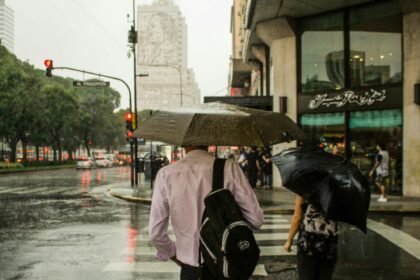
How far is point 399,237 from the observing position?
993 cm

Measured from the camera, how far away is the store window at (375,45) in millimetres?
18625

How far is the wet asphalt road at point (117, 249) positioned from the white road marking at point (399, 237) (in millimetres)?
90

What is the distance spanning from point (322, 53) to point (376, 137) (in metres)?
4.28

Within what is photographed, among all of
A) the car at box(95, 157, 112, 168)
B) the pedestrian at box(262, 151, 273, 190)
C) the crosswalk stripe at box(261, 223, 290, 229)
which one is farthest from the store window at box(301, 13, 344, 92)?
the car at box(95, 157, 112, 168)

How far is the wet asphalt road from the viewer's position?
285 inches

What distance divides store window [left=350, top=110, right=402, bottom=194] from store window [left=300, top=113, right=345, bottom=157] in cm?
52

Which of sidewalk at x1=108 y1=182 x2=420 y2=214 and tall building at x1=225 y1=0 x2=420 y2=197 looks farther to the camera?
tall building at x1=225 y1=0 x2=420 y2=197

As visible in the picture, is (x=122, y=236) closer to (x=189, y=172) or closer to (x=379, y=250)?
(x=379, y=250)

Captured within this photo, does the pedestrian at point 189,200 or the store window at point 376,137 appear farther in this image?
the store window at point 376,137

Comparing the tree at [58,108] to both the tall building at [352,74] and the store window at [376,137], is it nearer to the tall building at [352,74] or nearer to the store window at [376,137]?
the tall building at [352,74]

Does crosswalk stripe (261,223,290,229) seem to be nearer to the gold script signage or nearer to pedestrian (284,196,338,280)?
pedestrian (284,196,338,280)

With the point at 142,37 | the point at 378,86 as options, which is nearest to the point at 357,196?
the point at 378,86

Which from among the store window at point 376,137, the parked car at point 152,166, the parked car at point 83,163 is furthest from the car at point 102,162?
the store window at point 376,137

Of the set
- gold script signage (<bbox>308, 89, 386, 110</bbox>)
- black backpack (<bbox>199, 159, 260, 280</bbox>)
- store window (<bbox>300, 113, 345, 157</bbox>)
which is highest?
gold script signage (<bbox>308, 89, 386, 110</bbox>)
